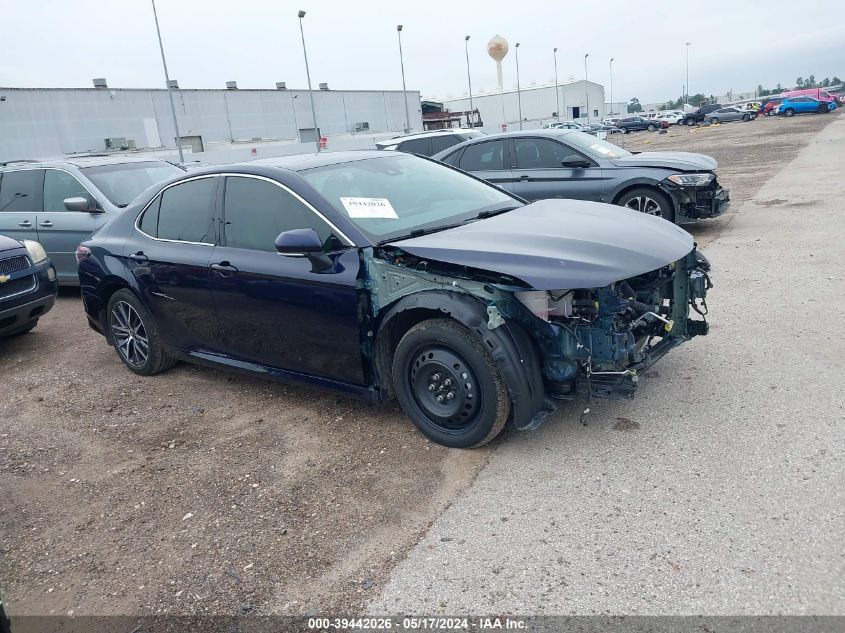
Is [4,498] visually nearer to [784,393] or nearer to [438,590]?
[438,590]

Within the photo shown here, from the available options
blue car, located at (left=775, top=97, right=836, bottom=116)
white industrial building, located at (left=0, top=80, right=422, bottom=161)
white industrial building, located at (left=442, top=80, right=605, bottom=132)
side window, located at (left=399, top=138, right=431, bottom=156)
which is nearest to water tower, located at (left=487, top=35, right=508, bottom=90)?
white industrial building, located at (left=442, top=80, right=605, bottom=132)

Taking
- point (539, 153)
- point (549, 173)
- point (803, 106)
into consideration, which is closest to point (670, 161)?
point (549, 173)

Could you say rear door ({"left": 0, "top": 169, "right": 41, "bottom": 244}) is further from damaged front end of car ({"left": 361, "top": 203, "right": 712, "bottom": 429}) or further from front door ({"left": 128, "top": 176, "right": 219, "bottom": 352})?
damaged front end of car ({"left": 361, "top": 203, "right": 712, "bottom": 429})

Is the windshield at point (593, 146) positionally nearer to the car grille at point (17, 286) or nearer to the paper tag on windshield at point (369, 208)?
the paper tag on windshield at point (369, 208)

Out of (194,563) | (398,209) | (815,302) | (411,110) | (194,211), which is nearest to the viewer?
(194,563)

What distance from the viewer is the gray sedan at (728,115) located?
183 feet

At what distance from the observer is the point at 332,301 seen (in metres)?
4.10

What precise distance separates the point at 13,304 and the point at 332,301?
4026 millimetres

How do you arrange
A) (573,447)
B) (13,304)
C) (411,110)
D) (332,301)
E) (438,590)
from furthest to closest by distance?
(411,110), (13,304), (332,301), (573,447), (438,590)

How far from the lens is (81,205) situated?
26.5 feet

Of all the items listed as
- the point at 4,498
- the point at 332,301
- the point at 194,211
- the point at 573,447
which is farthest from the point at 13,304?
the point at 573,447

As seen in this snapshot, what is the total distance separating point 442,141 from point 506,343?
11.3m

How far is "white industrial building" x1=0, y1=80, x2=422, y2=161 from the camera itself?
1523 inches

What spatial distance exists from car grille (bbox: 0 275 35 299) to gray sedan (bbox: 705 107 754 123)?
59.5 metres
